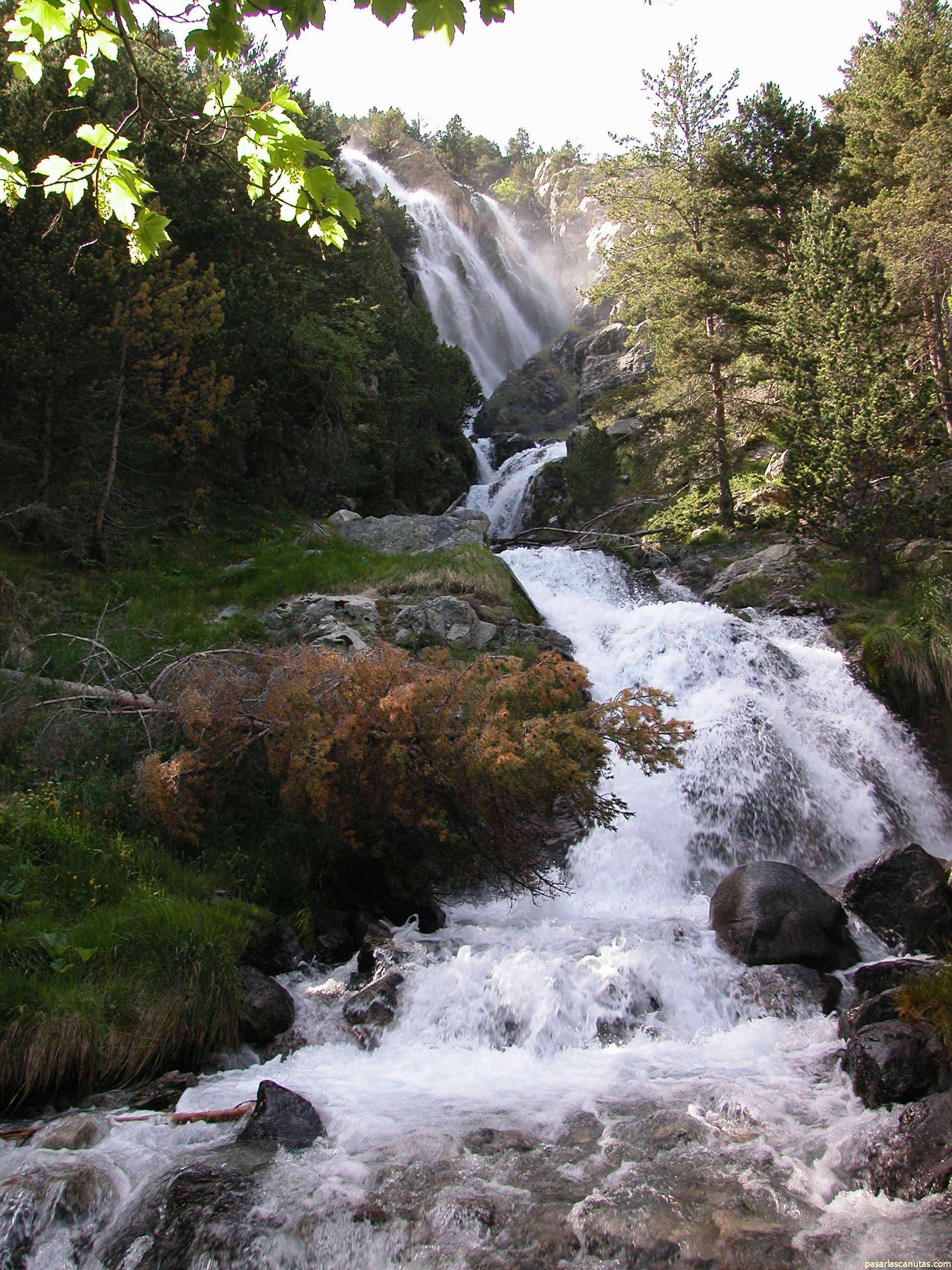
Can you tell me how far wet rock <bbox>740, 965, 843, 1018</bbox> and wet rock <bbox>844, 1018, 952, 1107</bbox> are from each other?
3.67ft

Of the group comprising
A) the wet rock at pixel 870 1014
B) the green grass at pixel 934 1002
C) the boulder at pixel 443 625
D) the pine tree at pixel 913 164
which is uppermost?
the pine tree at pixel 913 164

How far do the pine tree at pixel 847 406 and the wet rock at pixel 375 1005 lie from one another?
12.1m

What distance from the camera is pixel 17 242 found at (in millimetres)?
11008

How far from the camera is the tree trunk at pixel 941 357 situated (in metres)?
16.4

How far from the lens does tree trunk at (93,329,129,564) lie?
12195 mm

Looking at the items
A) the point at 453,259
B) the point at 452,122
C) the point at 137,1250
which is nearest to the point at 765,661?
the point at 137,1250

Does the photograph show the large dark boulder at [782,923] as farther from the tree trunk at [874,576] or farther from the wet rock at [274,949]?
the tree trunk at [874,576]

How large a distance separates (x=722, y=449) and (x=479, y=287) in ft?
119

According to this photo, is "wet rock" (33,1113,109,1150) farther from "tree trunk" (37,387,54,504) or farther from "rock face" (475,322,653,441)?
"rock face" (475,322,653,441)

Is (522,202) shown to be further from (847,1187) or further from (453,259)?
(847,1187)

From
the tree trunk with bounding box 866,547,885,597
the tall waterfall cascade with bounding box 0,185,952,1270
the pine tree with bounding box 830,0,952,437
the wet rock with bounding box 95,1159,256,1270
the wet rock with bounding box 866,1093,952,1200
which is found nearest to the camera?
the wet rock with bounding box 95,1159,256,1270

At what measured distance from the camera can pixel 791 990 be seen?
588cm

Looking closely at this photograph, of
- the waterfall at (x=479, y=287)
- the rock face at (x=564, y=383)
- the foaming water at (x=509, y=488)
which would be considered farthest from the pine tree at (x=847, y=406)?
the waterfall at (x=479, y=287)

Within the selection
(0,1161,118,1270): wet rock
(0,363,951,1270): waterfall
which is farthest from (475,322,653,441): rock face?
(0,1161,118,1270): wet rock
